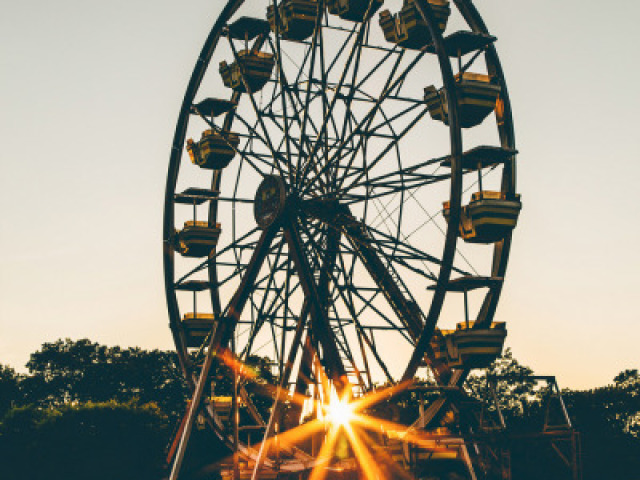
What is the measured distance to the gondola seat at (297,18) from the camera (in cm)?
2177

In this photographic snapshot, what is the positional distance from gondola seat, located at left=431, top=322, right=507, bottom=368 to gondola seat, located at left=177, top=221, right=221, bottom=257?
8.21 meters

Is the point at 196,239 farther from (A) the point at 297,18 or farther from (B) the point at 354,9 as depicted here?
(B) the point at 354,9

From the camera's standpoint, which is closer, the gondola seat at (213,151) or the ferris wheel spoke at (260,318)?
the ferris wheel spoke at (260,318)

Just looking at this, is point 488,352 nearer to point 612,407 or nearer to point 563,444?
point 563,444

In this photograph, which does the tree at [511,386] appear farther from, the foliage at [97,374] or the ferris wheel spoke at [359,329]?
the ferris wheel spoke at [359,329]

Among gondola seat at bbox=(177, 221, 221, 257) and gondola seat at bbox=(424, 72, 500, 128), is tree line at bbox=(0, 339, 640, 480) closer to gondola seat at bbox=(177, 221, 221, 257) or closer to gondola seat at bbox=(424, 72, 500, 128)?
gondola seat at bbox=(177, 221, 221, 257)

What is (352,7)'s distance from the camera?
69.6 ft

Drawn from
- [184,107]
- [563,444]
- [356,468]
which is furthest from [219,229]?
[563,444]

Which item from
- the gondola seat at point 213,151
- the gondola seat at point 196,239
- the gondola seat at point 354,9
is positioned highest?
the gondola seat at point 354,9

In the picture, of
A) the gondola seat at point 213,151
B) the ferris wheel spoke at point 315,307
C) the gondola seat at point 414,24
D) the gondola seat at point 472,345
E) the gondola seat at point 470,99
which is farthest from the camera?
the gondola seat at point 213,151

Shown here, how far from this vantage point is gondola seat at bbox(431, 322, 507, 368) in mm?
17734

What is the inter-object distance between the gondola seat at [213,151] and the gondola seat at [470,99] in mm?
6947

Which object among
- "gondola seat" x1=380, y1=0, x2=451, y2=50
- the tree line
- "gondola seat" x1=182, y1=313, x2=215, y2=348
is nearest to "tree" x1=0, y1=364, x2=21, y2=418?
the tree line

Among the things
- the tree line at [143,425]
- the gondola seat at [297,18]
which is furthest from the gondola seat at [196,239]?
the tree line at [143,425]
